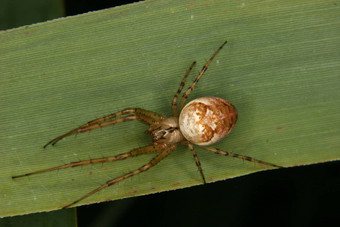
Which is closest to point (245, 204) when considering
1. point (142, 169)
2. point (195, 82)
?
point (142, 169)

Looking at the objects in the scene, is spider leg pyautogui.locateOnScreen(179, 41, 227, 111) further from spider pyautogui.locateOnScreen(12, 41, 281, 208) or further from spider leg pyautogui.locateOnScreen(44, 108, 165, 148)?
spider leg pyautogui.locateOnScreen(44, 108, 165, 148)

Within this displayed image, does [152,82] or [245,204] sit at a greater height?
[152,82]

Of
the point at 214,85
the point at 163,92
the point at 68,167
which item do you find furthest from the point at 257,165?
the point at 68,167

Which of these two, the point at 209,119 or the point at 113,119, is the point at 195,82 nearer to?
the point at 209,119

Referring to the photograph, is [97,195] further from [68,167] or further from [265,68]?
[265,68]

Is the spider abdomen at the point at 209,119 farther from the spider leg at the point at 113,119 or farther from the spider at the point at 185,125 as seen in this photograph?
the spider leg at the point at 113,119

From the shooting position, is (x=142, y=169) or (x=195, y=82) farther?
(x=195, y=82)

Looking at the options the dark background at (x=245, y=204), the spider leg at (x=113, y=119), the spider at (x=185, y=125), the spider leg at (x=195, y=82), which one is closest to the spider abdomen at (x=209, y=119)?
the spider at (x=185, y=125)

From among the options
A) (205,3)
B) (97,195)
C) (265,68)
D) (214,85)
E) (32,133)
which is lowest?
(97,195)
